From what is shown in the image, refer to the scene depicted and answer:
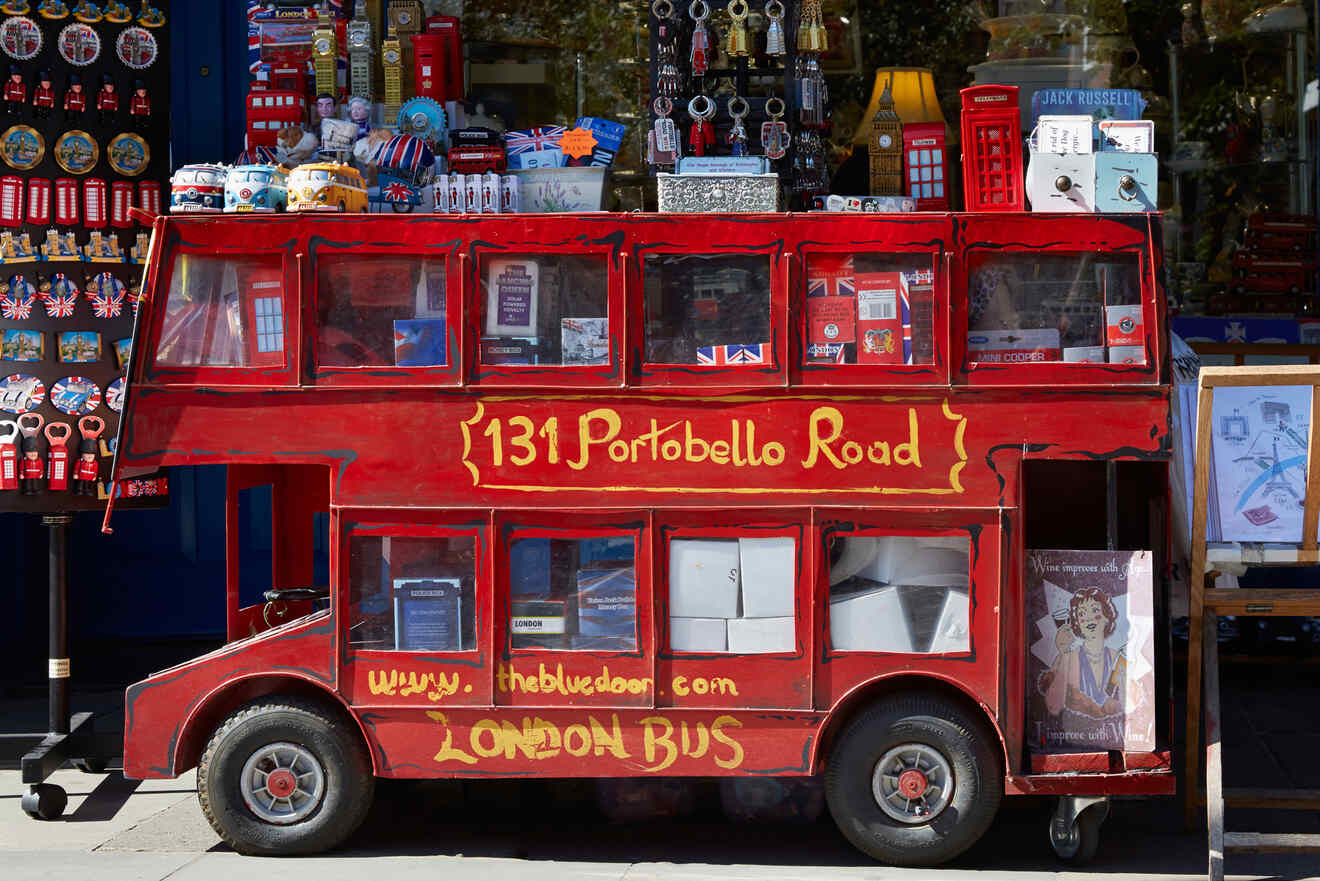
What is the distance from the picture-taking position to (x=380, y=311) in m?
5.54

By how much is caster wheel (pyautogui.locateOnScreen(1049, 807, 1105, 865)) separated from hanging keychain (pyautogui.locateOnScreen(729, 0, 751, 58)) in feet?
12.1

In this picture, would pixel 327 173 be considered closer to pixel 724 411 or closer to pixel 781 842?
pixel 724 411

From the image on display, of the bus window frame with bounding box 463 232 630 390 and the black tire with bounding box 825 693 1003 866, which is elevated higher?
the bus window frame with bounding box 463 232 630 390

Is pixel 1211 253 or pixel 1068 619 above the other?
pixel 1211 253

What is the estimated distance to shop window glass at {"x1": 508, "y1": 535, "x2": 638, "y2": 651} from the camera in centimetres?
548

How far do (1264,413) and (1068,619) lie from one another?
1.12 m

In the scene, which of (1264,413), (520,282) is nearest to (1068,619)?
(1264,413)

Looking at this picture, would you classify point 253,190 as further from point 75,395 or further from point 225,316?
point 75,395

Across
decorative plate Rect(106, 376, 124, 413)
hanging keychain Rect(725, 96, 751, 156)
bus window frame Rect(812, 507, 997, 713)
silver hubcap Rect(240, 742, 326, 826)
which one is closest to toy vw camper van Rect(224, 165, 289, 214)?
decorative plate Rect(106, 376, 124, 413)

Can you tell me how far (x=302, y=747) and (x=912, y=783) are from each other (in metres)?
2.24

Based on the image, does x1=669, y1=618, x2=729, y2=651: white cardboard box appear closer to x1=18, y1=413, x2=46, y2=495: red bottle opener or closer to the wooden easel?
the wooden easel

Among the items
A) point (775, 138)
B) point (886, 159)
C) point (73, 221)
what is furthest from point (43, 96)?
point (886, 159)

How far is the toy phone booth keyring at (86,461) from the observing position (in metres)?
6.70

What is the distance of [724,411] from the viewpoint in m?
5.44
